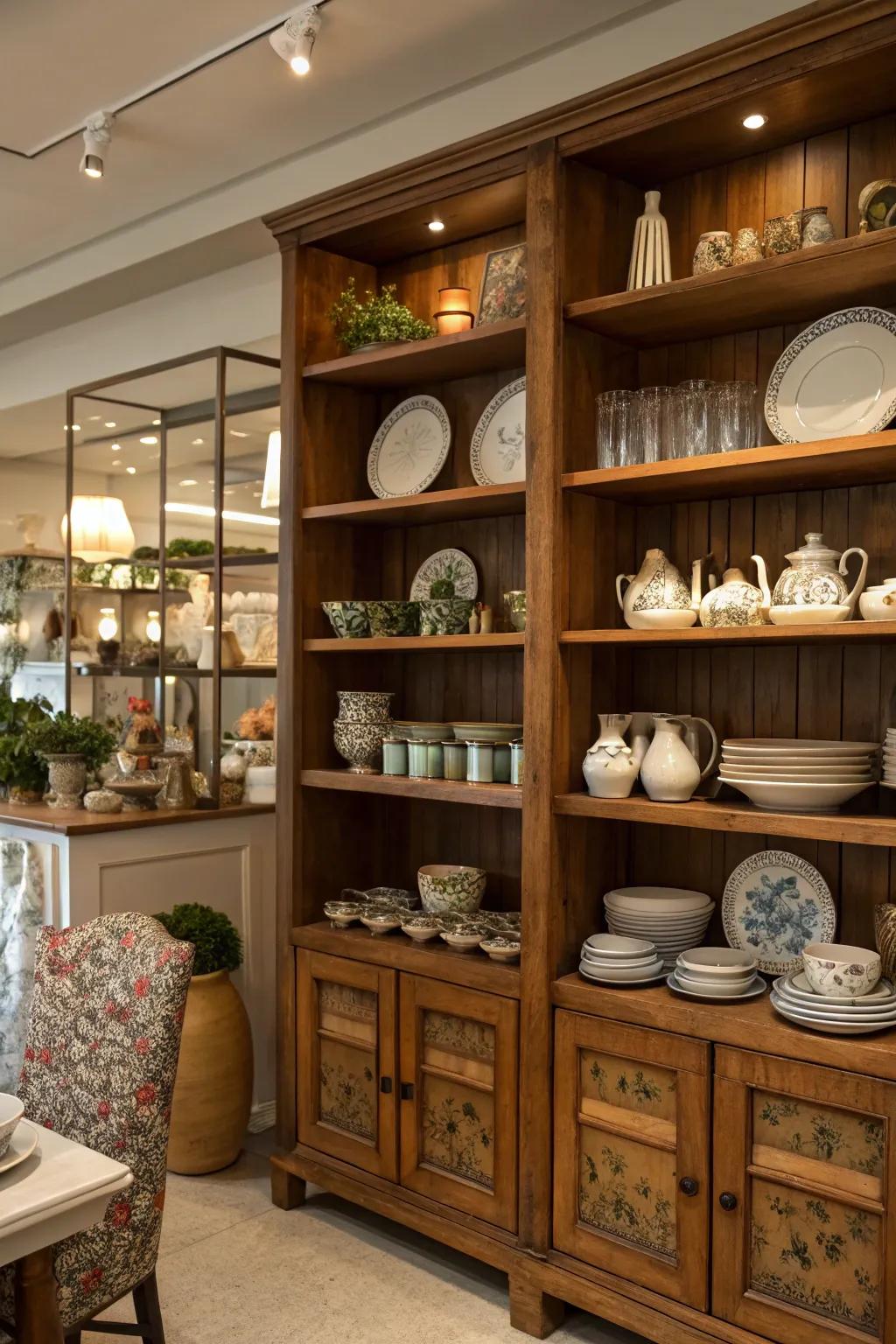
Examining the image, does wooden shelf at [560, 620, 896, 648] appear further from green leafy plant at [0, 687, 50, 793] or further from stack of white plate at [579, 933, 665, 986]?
green leafy plant at [0, 687, 50, 793]

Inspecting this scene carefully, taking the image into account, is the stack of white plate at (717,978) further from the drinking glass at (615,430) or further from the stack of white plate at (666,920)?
the drinking glass at (615,430)

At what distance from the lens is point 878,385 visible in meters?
2.18

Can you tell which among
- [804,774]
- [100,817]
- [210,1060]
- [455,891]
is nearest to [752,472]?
[804,774]

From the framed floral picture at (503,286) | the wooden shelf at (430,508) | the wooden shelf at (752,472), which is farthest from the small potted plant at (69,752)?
the wooden shelf at (752,472)

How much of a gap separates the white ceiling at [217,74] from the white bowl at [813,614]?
56.1 inches

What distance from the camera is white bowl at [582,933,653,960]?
7.78 ft

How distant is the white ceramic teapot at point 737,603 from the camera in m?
2.29

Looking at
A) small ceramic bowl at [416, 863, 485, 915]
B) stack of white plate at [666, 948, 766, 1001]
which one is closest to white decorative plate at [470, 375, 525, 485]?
small ceramic bowl at [416, 863, 485, 915]

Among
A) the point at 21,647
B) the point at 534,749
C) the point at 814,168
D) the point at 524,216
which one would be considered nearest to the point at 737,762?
the point at 534,749

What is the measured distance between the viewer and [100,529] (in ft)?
14.4

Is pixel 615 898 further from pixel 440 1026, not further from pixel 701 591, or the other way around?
pixel 701 591

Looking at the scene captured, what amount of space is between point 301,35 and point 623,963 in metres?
2.17

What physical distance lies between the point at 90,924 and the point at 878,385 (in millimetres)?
1832

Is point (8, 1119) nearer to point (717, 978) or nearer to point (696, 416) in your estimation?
point (717, 978)
